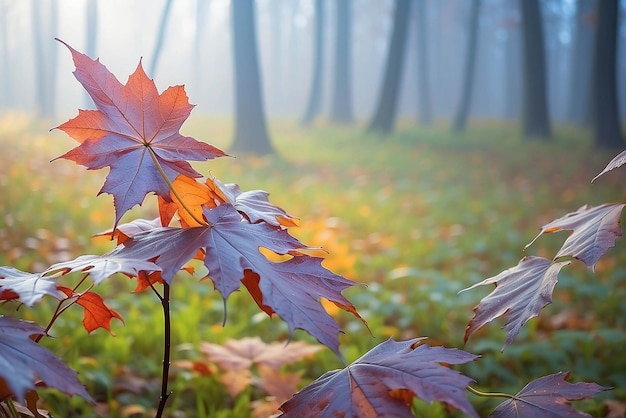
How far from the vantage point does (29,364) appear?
665mm

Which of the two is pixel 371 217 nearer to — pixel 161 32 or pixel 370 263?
pixel 370 263

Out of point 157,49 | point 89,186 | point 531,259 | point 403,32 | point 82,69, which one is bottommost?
point 89,186

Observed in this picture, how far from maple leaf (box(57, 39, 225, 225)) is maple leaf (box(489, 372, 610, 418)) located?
2.09 feet

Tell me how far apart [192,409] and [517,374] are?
4.94 ft

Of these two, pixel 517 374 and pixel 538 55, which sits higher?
pixel 538 55

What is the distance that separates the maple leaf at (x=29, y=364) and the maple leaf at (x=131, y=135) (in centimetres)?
21

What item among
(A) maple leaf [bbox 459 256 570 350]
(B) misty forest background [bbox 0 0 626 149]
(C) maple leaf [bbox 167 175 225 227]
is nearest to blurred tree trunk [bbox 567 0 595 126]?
(B) misty forest background [bbox 0 0 626 149]

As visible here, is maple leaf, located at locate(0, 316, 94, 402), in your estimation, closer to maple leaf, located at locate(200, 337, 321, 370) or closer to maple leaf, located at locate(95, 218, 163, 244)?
maple leaf, located at locate(95, 218, 163, 244)

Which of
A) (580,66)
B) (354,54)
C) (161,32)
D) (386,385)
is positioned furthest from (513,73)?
(386,385)

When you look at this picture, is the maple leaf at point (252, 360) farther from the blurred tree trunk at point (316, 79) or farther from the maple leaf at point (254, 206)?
the blurred tree trunk at point (316, 79)

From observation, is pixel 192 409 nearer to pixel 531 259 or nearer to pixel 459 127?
pixel 531 259

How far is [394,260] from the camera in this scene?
4.56 m

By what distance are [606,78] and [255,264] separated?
12.7 metres

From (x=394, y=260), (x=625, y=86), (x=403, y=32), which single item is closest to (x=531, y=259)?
(x=394, y=260)
